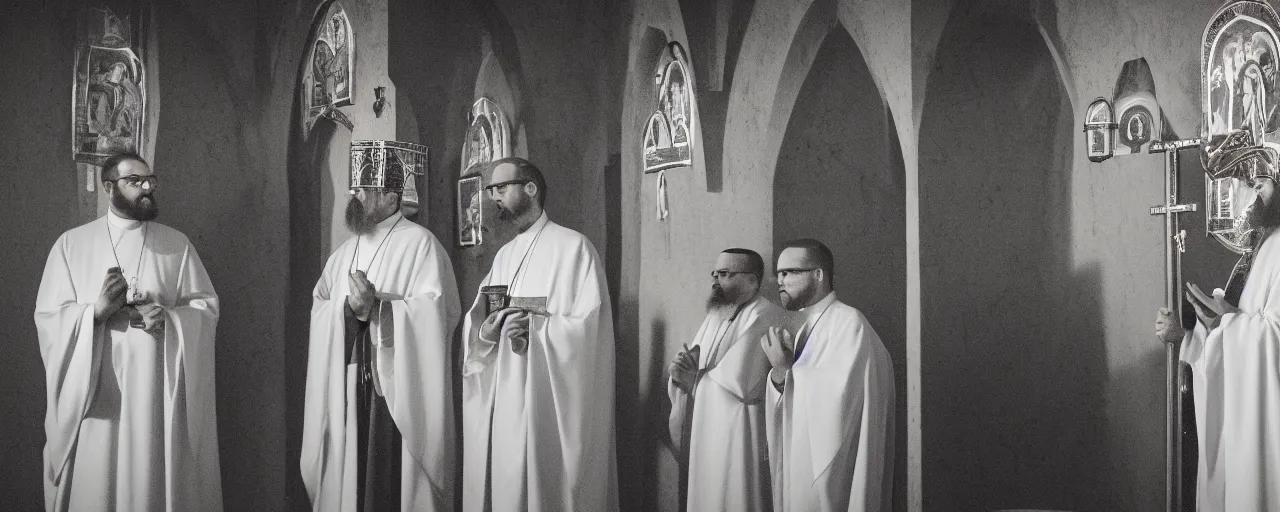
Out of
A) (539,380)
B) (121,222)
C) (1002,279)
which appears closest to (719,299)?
(539,380)

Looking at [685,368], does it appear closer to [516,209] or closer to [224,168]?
[516,209]

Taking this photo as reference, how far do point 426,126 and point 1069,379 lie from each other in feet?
13.9

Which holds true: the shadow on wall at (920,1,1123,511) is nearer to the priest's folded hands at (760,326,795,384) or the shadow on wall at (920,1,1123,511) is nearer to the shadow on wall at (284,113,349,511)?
the priest's folded hands at (760,326,795,384)

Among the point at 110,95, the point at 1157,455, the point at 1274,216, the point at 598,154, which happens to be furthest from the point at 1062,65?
the point at 110,95

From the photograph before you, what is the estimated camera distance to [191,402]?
23.6ft

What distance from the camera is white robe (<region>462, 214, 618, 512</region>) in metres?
6.90

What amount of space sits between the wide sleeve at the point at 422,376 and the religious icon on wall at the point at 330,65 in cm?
136

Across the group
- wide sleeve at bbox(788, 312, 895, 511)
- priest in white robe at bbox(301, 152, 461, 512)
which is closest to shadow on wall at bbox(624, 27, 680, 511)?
priest in white robe at bbox(301, 152, 461, 512)

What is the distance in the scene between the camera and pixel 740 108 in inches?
291

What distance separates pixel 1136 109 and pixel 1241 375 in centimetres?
151

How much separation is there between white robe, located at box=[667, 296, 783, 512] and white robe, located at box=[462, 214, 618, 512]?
57 centimetres

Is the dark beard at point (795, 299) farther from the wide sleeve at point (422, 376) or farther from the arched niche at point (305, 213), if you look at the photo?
the arched niche at point (305, 213)

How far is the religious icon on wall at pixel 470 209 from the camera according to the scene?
7945 mm

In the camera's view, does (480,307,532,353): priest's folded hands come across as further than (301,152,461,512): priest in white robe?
No
